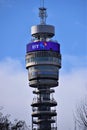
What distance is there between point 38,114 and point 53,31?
29872mm

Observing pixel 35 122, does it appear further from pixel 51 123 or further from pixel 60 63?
pixel 60 63

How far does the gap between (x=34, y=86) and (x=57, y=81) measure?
8.06m

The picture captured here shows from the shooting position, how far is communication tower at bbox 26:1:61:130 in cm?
16062

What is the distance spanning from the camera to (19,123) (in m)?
109

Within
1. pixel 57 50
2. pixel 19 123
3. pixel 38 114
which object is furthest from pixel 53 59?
pixel 19 123

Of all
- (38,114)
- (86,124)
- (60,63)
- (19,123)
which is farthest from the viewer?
(60,63)

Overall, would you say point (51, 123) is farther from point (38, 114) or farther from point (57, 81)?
point (57, 81)

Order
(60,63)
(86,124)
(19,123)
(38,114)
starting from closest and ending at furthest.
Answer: (86,124) → (19,123) → (38,114) → (60,63)

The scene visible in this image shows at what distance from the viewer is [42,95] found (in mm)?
163125

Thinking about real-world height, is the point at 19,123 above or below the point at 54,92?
below

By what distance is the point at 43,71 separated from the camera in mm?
164125

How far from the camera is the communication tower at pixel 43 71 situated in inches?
6324

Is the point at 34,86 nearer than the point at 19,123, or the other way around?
the point at 19,123

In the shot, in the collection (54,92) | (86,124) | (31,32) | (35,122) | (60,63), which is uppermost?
(31,32)
